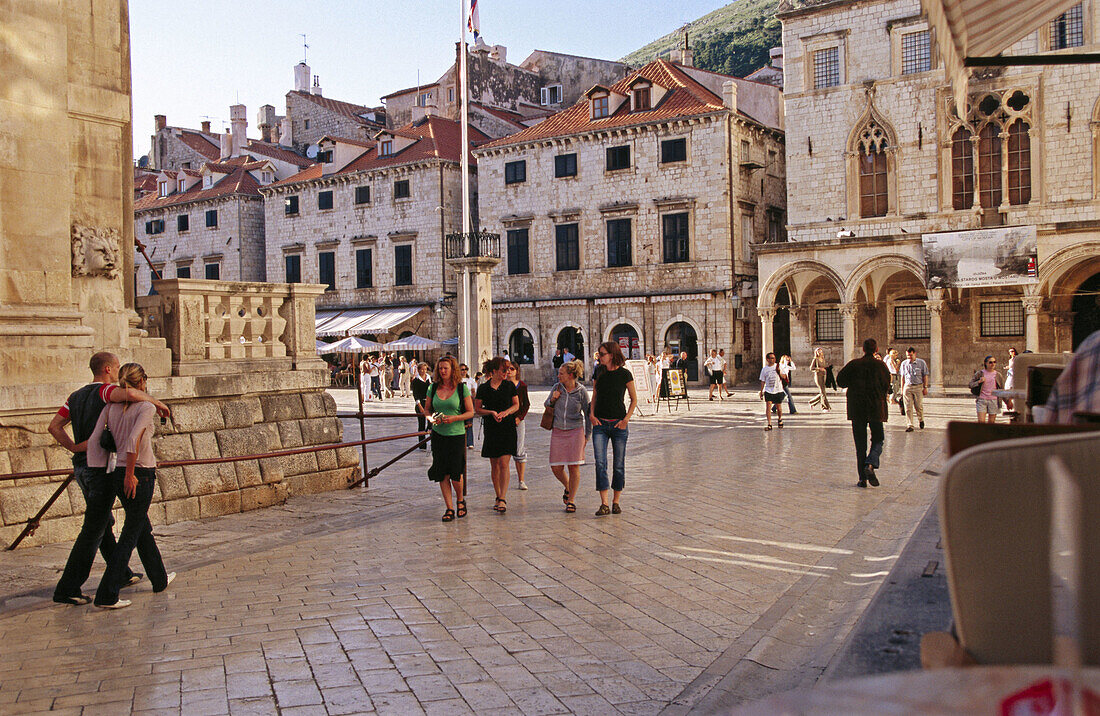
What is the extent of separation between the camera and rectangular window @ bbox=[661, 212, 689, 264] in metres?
36.5

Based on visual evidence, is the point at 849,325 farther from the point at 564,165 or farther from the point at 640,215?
the point at 564,165

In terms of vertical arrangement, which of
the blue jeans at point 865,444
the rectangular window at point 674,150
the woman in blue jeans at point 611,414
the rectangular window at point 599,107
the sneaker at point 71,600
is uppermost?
the rectangular window at point 599,107

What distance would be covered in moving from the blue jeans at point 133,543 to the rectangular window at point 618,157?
1304 inches

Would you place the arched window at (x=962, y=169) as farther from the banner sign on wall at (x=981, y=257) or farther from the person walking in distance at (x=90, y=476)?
the person walking in distance at (x=90, y=476)

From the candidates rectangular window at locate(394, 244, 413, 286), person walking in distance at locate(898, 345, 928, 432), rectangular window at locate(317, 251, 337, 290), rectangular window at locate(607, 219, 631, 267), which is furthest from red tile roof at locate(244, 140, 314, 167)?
person walking in distance at locate(898, 345, 928, 432)

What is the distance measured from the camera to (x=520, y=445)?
11625 mm

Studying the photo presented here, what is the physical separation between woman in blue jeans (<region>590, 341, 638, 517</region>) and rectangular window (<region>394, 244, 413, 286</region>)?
1367 inches

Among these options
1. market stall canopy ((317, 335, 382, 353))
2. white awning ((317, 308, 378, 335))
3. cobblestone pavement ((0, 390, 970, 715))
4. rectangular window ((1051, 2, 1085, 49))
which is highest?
rectangular window ((1051, 2, 1085, 49))

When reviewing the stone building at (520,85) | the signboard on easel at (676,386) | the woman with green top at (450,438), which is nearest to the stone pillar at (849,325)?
the signboard on easel at (676,386)

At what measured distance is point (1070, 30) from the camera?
89.2ft

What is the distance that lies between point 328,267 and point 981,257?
99.4 ft

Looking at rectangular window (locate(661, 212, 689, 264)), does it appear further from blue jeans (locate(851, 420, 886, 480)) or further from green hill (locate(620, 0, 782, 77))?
green hill (locate(620, 0, 782, 77))

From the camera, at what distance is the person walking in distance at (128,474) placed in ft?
20.1

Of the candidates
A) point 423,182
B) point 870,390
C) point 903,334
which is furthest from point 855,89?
point 870,390
